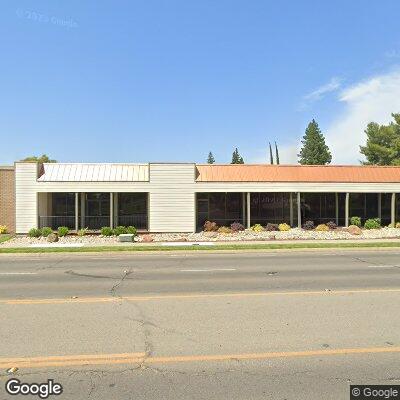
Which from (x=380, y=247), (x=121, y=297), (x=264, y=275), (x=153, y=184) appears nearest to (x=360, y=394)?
(x=121, y=297)

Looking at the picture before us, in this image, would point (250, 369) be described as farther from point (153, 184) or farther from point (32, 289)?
point (153, 184)

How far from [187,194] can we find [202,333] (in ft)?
66.5

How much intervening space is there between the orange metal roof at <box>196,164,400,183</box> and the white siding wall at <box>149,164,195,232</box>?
3.71ft

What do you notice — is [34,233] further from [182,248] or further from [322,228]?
[322,228]

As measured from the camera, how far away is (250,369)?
4.83m

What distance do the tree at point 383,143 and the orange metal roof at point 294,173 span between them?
25910 mm

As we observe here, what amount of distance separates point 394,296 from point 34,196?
22.5 meters

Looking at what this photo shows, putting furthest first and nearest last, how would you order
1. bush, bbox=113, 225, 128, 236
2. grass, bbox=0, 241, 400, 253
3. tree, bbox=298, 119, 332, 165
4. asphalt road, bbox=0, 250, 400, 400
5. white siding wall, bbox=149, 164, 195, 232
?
tree, bbox=298, 119, 332, 165
white siding wall, bbox=149, 164, 195, 232
bush, bbox=113, 225, 128, 236
grass, bbox=0, 241, 400, 253
asphalt road, bbox=0, 250, 400, 400

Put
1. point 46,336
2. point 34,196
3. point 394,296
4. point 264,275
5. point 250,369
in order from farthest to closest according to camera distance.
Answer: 1. point 34,196
2. point 264,275
3. point 394,296
4. point 46,336
5. point 250,369

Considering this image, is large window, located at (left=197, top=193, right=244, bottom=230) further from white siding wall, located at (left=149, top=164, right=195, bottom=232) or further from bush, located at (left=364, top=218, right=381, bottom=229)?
bush, located at (left=364, top=218, right=381, bottom=229)

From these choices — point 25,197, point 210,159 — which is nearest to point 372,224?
point 25,197

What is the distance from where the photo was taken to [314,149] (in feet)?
258

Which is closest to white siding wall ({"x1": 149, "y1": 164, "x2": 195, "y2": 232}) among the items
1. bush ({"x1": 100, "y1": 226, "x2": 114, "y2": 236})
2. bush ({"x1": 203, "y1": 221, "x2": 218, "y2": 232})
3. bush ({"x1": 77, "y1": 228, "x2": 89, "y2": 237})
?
bush ({"x1": 203, "y1": 221, "x2": 218, "y2": 232})

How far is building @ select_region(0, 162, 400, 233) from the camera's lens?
25.6 m
